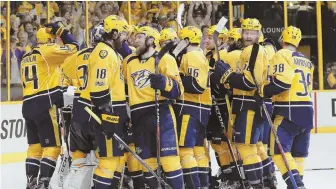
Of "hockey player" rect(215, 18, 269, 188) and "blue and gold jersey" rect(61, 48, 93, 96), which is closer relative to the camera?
"blue and gold jersey" rect(61, 48, 93, 96)

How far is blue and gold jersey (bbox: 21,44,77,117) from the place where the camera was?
19.4 feet

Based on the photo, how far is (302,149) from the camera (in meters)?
5.62

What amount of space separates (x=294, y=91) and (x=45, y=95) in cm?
183

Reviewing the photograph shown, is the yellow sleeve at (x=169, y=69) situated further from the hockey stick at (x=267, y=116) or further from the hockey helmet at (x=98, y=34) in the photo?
the hockey stick at (x=267, y=116)

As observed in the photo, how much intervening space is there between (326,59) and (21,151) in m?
3.86

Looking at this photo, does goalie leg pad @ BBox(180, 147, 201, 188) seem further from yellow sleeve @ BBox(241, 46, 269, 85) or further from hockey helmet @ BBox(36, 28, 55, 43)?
hockey helmet @ BBox(36, 28, 55, 43)

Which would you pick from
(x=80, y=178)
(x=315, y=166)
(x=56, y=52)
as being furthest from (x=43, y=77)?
(x=315, y=166)

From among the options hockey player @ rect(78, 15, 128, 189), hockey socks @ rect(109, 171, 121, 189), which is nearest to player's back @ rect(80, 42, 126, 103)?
hockey player @ rect(78, 15, 128, 189)

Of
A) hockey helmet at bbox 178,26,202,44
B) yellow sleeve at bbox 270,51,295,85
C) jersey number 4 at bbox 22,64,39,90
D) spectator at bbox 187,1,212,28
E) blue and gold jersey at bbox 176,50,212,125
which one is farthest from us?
spectator at bbox 187,1,212,28

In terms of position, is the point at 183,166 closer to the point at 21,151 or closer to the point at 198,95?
the point at 198,95

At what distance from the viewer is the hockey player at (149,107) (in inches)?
204

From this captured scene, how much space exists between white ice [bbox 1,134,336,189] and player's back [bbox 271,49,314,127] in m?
1.12

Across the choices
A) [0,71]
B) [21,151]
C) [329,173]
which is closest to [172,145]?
[329,173]

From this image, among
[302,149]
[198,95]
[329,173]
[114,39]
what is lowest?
[329,173]
